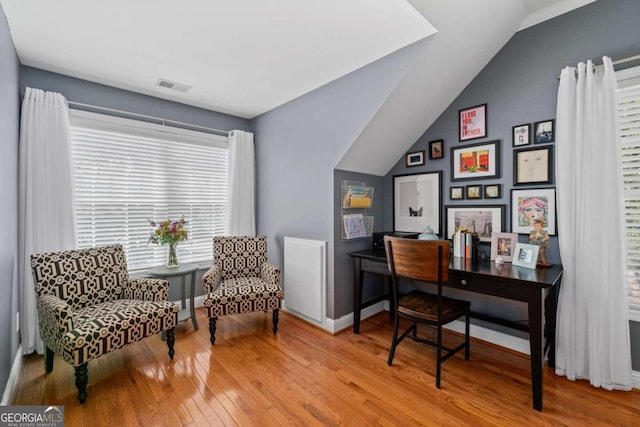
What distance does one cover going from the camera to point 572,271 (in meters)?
1.92

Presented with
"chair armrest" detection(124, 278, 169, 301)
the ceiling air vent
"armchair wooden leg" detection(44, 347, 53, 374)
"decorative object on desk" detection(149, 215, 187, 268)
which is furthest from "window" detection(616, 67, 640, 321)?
"armchair wooden leg" detection(44, 347, 53, 374)

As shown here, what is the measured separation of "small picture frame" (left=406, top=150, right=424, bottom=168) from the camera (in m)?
2.86

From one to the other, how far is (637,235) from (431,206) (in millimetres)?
1370

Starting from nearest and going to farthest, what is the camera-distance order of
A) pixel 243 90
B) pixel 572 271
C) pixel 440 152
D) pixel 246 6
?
pixel 246 6 < pixel 572 271 < pixel 440 152 < pixel 243 90

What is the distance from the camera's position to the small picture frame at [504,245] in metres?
2.17

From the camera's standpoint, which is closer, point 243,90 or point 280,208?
point 243,90

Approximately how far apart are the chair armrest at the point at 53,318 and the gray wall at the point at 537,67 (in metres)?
3.02

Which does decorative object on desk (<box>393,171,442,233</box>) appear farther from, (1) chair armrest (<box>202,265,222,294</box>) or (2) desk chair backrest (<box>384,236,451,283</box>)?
(1) chair armrest (<box>202,265,222,294</box>)

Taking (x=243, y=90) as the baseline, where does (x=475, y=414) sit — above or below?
below

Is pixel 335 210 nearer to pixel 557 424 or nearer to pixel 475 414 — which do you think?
pixel 475 414

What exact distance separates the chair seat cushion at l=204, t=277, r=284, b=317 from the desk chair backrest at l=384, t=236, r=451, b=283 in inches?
48.2

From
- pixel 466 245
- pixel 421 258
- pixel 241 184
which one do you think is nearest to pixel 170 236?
pixel 241 184

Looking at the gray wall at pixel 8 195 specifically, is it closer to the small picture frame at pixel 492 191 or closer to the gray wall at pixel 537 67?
the gray wall at pixel 537 67

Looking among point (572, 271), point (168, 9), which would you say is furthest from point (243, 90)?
point (572, 271)
